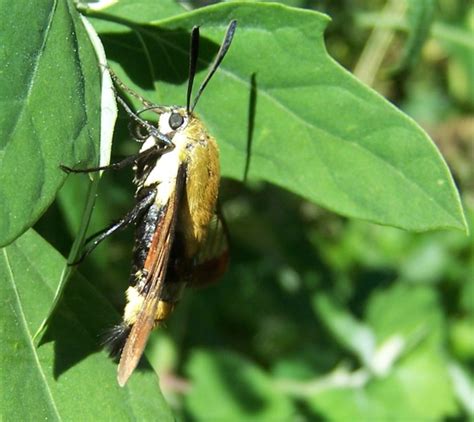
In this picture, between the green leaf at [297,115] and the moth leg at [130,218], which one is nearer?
the green leaf at [297,115]

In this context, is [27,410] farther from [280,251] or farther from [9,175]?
[280,251]

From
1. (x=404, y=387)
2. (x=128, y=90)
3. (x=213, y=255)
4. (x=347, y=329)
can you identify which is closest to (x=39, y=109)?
(x=128, y=90)

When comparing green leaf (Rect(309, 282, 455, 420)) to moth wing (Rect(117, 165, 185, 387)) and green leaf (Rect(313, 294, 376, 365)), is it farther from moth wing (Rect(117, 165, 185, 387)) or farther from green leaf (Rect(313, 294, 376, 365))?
moth wing (Rect(117, 165, 185, 387))

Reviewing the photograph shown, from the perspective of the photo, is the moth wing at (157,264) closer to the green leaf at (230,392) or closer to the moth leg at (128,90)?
the moth leg at (128,90)

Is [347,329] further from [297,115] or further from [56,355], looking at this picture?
[56,355]

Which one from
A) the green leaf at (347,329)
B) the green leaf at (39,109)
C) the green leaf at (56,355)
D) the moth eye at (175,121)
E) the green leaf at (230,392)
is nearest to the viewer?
the green leaf at (39,109)

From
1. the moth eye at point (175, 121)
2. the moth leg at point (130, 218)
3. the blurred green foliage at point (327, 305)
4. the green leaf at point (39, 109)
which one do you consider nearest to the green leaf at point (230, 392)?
the blurred green foliage at point (327, 305)

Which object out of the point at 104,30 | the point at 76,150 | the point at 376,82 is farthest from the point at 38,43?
the point at 376,82
